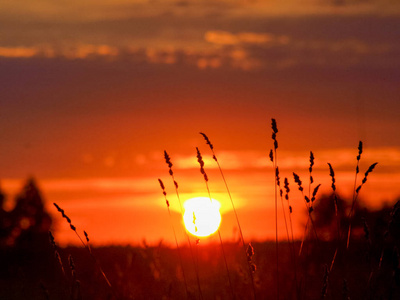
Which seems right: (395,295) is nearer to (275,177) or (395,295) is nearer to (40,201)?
(275,177)

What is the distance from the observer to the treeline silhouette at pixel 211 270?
15.5ft

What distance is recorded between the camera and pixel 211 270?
8.33 metres

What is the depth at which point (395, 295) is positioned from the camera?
7914mm

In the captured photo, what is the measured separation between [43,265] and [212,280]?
5.10 meters

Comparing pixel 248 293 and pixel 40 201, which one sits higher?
pixel 40 201

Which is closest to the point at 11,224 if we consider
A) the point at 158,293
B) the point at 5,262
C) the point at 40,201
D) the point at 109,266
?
the point at 40,201

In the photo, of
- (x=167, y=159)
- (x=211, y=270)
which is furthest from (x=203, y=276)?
(x=167, y=159)

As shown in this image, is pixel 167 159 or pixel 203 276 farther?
pixel 203 276

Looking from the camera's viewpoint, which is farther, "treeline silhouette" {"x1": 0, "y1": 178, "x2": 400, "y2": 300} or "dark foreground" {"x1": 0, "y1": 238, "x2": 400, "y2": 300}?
"dark foreground" {"x1": 0, "y1": 238, "x2": 400, "y2": 300}

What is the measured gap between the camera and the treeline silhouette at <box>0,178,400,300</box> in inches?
186

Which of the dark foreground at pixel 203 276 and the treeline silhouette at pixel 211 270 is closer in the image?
the treeline silhouette at pixel 211 270

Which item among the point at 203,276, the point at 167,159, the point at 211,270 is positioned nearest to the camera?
the point at 167,159

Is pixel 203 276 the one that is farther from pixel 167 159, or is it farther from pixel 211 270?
pixel 167 159

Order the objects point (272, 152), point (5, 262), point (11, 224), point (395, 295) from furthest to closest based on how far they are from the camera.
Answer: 1. point (11, 224)
2. point (5, 262)
3. point (395, 295)
4. point (272, 152)
